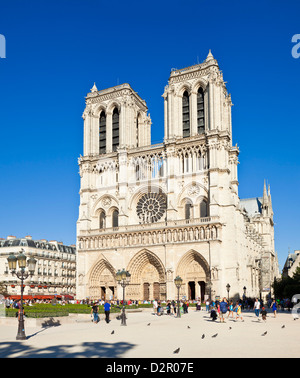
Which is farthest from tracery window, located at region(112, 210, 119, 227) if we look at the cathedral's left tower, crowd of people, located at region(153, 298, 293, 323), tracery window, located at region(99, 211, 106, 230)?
crowd of people, located at region(153, 298, 293, 323)

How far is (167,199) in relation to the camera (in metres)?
46.5

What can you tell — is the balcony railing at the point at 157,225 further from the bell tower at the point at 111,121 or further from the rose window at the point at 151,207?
the bell tower at the point at 111,121

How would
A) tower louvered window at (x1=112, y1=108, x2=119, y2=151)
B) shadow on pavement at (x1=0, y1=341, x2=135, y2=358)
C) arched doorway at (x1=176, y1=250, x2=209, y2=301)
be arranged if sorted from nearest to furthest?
shadow on pavement at (x1=0, y1=341, x2=135, y2=358) → arched doorway at (x1=176, y1=250, x2=209, y2=301) → tower louvered window at (x1=112, y1=108, x2=119, y2=151)

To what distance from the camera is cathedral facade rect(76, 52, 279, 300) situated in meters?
43.7

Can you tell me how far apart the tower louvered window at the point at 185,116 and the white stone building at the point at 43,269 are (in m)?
25.8

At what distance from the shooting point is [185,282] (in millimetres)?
44031

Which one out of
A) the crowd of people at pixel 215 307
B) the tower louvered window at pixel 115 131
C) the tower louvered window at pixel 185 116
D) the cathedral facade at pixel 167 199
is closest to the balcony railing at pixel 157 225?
the cathedral facade at pixel 167 199

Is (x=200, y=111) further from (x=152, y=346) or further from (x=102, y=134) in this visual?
(x=152, y=346)

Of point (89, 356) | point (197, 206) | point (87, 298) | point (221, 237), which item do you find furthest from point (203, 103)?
point (89, 356)

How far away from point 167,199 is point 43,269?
25.7 meters

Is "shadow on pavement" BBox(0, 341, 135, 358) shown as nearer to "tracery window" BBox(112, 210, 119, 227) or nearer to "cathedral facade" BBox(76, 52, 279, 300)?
"cathedral facade" BBox(76, 52, 279, 300)

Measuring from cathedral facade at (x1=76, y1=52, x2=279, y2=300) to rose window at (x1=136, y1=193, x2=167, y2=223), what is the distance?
0.11 metres

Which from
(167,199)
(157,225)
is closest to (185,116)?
(167,199)

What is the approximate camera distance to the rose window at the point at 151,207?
47.9 metres
